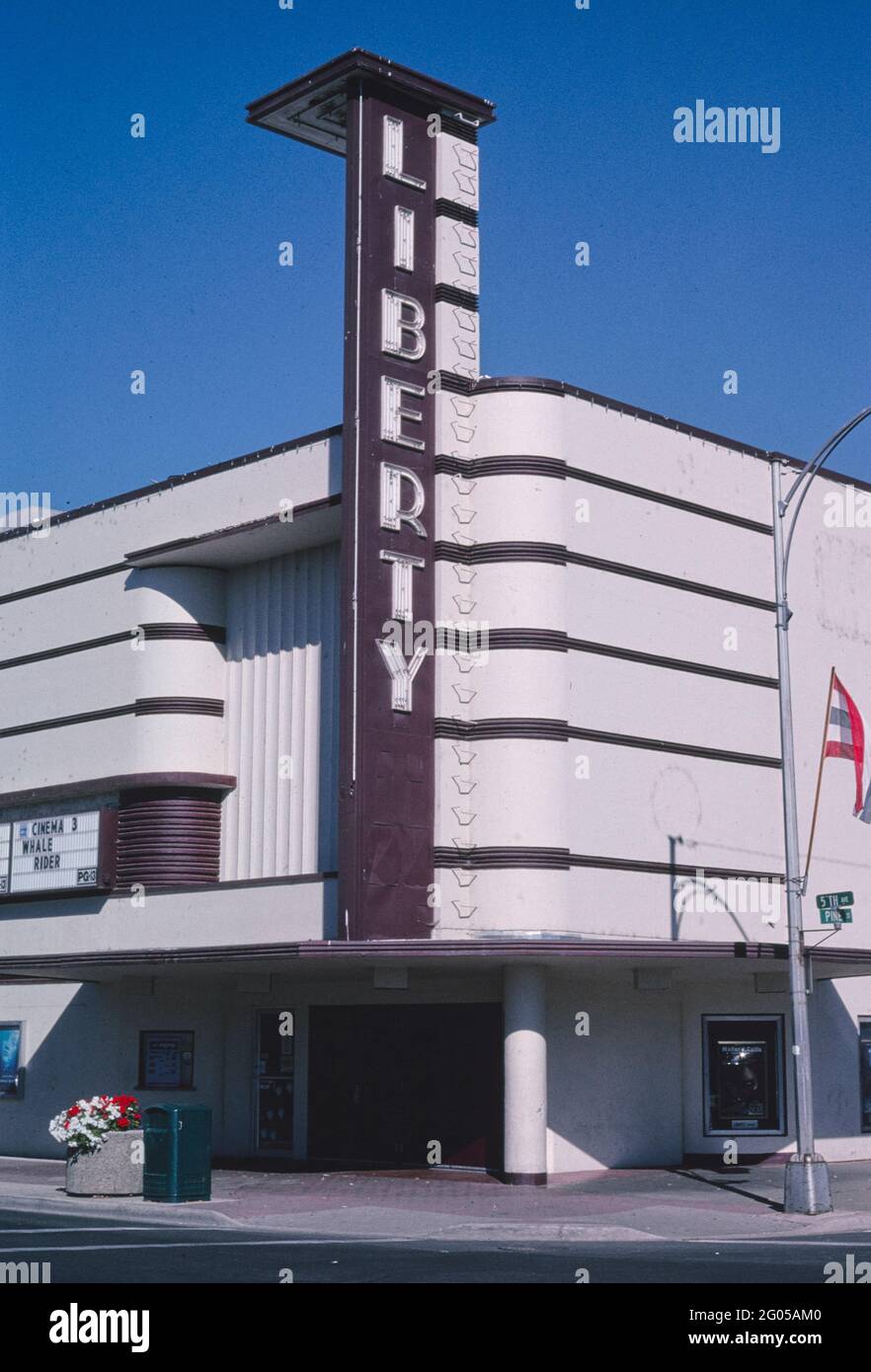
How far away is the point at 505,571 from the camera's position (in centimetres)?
2745

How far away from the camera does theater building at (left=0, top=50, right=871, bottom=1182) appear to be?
26.7 m

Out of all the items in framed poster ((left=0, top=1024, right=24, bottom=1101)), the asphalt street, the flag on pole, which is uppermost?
the flag on pole

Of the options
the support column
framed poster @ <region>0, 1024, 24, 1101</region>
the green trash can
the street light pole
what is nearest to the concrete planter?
the green trash can

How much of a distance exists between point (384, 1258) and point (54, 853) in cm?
1749

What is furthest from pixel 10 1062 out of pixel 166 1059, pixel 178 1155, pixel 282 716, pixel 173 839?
pixel 178 1155

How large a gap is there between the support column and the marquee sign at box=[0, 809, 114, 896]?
8644 mm

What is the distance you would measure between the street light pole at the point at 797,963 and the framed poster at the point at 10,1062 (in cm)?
1716

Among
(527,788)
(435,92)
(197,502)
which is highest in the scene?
(435,92)

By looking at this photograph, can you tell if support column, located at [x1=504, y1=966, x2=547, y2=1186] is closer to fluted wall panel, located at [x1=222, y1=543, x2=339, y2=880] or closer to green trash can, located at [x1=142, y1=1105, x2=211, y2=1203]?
fluted wall panel, located at [x1=222, y1=543, x2=339, y2=880]

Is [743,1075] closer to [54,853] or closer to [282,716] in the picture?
[282,716]
